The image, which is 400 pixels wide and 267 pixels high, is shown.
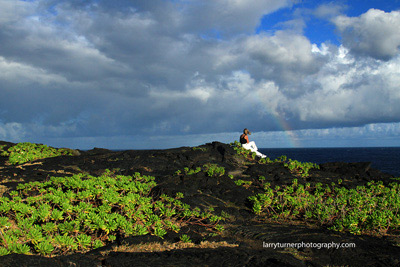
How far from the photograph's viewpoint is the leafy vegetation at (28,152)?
691 inches

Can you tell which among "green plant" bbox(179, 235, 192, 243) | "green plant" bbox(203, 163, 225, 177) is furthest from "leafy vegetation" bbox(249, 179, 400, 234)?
"green plant" bbox(179, 235, 192, 243)

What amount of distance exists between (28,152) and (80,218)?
1620 cm

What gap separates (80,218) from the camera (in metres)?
6.43

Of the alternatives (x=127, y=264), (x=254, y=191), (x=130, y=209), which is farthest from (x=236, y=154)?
(x=127, y=264)

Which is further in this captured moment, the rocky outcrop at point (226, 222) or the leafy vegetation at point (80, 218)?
the leafy vegetation at point (80, 218)

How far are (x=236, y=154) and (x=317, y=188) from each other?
235 inches

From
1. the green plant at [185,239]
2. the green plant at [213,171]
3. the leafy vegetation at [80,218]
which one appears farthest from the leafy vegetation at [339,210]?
the green plant at [185,239]

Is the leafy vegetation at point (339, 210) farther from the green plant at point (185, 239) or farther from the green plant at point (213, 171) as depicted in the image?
the green plant at point (185, 239)

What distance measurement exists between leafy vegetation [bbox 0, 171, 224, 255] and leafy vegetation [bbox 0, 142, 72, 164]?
9561mm

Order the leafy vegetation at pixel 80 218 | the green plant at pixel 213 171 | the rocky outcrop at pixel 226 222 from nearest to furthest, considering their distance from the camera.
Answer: the rocky outcrop at pixel 226 222 < the leafy vegetation at pixel 80 218 < the green plant at pixel 213 171

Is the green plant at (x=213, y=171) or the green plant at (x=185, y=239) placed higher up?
the green plant at (x=213, y=171)

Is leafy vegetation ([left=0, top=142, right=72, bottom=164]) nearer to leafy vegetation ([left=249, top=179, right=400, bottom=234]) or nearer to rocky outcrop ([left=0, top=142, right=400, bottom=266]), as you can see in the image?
rocky outcrop ([left=0, top=142, right=400, bottom=266])

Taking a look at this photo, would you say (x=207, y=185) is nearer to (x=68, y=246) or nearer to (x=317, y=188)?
(x=317, y=188)

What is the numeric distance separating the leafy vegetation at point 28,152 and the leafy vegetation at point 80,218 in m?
9.56
